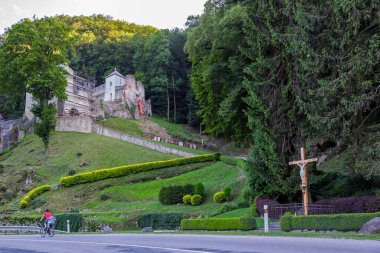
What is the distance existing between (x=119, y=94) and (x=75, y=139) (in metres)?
22.2

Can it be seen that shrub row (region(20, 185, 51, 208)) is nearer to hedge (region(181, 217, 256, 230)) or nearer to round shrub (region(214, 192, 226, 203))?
round shrub (region(214, 192, 226, 203))

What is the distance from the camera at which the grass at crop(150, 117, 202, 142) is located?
67188 millimetres

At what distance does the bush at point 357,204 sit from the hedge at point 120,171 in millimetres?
23183

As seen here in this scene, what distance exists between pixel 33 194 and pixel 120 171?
26.1 feet

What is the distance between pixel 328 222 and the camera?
16.9 m

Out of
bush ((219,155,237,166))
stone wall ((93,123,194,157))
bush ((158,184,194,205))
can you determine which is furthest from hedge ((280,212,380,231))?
stone wall ((93,123,194,157))

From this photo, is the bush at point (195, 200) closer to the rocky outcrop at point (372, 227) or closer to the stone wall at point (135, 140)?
the rocky outcrop at point (372, 227)

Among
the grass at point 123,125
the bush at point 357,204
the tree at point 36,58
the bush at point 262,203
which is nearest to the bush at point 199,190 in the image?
the bush at point 262,203

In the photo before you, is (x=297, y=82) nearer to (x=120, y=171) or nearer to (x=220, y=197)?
(x=220, y=197)

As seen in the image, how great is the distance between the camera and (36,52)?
50.8 meters

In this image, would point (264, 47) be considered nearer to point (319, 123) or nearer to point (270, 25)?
point (270, 25)

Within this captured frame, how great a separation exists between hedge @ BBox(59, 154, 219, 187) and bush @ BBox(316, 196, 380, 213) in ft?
76.1

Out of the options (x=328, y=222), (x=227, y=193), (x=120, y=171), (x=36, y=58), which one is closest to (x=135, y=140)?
(x=120, y=171)

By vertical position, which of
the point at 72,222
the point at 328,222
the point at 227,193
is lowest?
the point at 72,222
